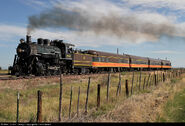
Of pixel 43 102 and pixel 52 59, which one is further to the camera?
pixel 52 59

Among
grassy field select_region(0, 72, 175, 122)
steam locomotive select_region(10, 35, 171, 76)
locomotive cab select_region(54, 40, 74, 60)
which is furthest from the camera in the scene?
locomotive cab select_region(54, 40, 74, 60)

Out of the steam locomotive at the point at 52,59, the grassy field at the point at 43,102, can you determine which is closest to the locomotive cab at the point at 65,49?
the steam locomotive at the point at 52,59

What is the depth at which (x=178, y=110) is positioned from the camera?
9.62 m

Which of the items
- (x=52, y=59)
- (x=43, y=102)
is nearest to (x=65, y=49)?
(x=52, y=59)

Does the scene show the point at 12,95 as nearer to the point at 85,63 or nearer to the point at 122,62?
the point at 85,63

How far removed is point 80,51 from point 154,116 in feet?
63.1

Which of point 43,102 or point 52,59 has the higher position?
point 52,59

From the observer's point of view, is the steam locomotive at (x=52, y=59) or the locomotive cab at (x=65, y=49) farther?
the locomotive cab at (x=65, y=49)

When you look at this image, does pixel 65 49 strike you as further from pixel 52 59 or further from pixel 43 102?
pixel 43 102

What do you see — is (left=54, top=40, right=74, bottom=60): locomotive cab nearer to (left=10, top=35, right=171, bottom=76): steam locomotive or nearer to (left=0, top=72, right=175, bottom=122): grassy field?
(left=10, top=35, right=171, bottom=76): steam locomotive

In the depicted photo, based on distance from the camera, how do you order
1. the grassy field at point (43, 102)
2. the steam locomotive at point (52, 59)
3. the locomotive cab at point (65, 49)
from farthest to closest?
the locomotive cab at point (65, 49) < the steam locomotive at point (52, 59) < the grassy field at point (43, 102)

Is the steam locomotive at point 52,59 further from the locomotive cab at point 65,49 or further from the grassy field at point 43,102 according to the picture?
the grassy field at point 43,102

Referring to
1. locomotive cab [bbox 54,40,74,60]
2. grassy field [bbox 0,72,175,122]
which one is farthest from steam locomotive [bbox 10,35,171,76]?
grassy field [bbox 0,72,175,122]

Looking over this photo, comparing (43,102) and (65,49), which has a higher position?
(65,49)
